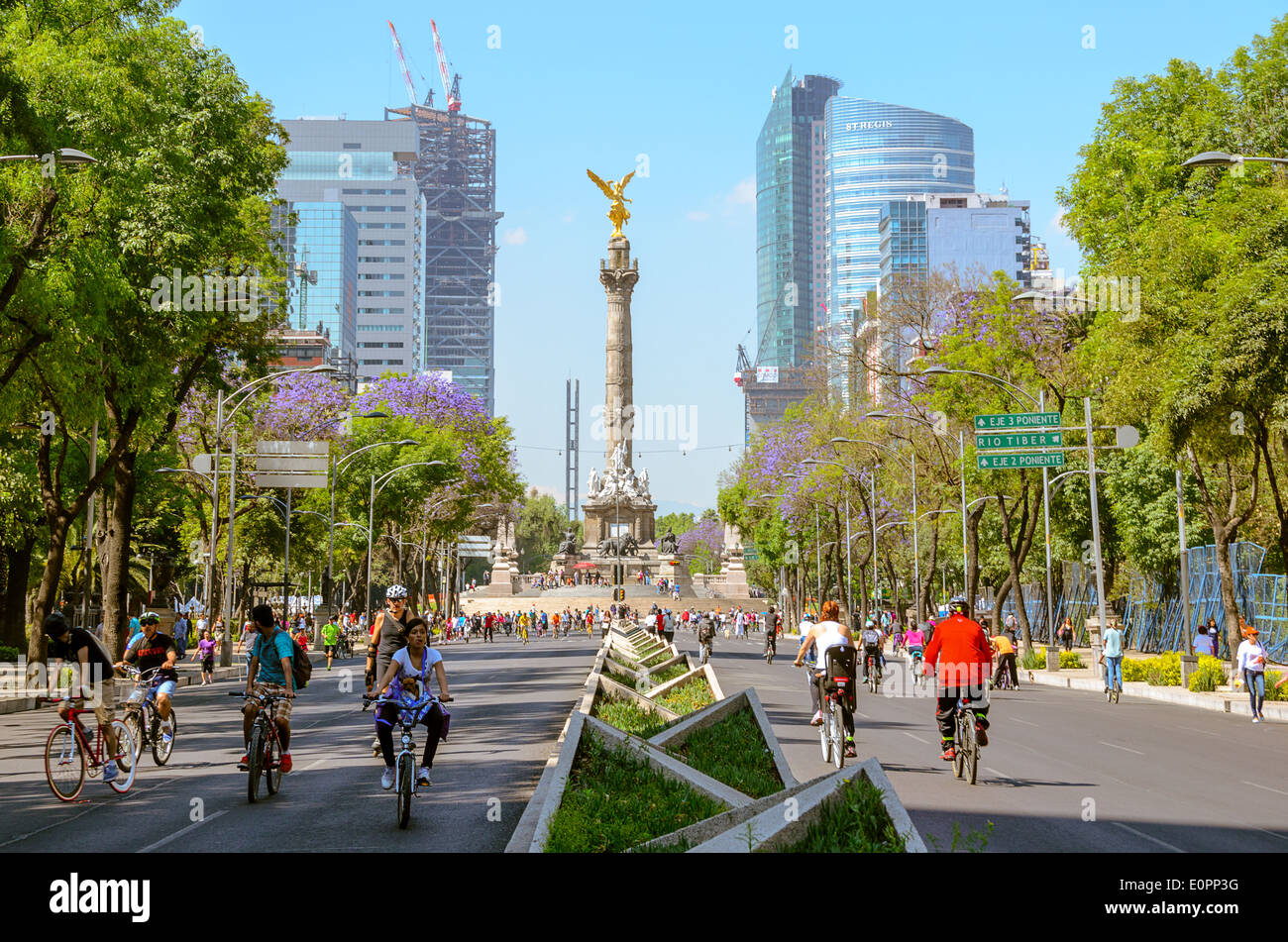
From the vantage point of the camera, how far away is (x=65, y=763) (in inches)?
520

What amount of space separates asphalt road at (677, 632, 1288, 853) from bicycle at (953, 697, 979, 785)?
0.84 feet

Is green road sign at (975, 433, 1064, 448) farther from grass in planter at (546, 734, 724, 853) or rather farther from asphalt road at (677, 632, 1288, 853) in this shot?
grass in planter at (546, 734, 724, 853)

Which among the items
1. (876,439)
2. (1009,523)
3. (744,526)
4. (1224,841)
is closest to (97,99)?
(1224,841)

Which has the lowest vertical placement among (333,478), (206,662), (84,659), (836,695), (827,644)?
(206,662)

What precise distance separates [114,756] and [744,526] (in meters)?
89.6

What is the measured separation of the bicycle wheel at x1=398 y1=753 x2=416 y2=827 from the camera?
1082cm

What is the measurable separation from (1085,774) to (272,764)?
915 cm

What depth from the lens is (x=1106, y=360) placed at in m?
32.7

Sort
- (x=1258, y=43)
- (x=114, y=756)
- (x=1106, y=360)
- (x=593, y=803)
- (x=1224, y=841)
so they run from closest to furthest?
(x=593, y=803)
(x=1224, y=841)
(x=114, y=756)
(x=1106, y=360)
(x=1258, y=43)

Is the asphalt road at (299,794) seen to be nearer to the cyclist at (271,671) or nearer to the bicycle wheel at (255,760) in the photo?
the bicycle wheel at (255,760)

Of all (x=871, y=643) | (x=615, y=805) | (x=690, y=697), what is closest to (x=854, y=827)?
(x=615, y=805)

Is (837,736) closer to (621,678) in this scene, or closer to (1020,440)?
(621,678)
